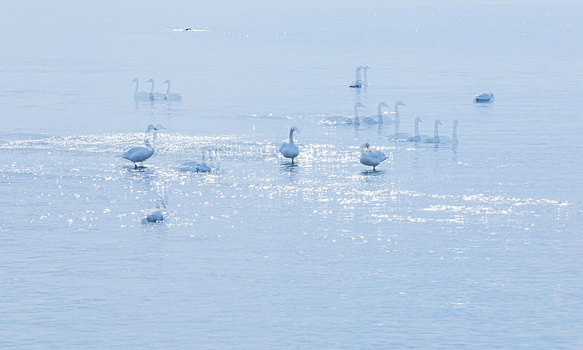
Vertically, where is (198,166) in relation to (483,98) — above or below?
below

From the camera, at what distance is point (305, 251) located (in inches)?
1358

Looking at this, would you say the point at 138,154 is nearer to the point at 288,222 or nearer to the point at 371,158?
the point at 371,158

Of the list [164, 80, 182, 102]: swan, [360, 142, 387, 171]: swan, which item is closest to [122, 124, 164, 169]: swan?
[360, 142, 387, 171]: swan

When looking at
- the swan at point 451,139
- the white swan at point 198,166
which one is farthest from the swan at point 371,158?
the swan at point 451,139

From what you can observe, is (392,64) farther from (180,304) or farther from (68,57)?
(180,304)

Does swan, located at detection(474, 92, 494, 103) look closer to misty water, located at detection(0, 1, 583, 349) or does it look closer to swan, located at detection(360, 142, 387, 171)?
misty water, located at detection(0, 1, 583, 349)

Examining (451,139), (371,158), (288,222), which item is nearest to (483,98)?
(451,139)

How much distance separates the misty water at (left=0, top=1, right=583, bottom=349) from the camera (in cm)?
2833

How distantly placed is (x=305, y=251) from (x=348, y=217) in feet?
14.9

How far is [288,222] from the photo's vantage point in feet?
124

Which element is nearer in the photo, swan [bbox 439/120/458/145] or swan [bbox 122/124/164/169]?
swan [bbox 122/124/164/169]

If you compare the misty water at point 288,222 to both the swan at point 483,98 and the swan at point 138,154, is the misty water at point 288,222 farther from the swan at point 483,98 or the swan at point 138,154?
the swan at point 483,98

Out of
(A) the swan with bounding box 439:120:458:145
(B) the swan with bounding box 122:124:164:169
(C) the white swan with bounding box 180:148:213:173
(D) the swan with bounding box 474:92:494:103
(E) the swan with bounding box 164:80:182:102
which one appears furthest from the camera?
(E) the swan with bounding box 164:80:182:102

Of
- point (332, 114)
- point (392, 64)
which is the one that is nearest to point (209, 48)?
point (392, 64)
